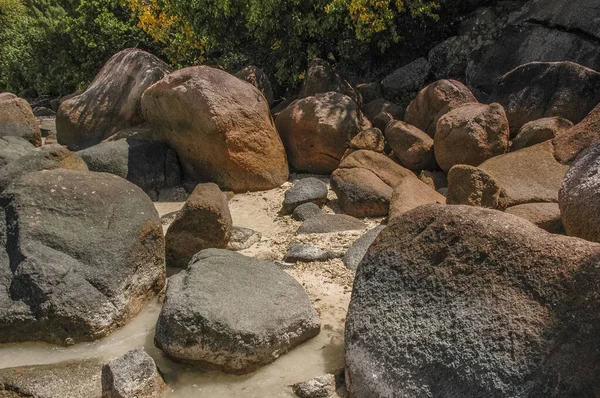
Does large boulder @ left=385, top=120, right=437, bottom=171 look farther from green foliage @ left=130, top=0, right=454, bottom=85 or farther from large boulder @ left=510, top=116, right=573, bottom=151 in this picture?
green foliage @ left=130, top=0, right=454, bottom=85

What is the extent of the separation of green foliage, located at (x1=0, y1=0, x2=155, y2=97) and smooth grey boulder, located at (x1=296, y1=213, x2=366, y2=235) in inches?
338

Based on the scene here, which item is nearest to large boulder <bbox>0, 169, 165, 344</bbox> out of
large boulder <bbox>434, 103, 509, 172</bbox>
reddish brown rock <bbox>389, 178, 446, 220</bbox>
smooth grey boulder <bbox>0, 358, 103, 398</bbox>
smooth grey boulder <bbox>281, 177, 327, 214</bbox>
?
smooth grey boulder <bbox>0, 358, 103, 398</bbox>

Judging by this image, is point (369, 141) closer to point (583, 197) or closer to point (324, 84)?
point (324, 84)

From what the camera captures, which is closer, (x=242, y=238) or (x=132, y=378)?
(x=132, y=378)

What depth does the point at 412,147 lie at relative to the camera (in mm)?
7207

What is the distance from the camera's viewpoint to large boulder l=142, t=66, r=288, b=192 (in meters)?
7.40

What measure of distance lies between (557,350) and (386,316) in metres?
0.90

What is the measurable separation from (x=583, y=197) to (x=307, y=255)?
233 centimetres

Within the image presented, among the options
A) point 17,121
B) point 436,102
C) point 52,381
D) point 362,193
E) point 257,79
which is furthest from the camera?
point 17,121

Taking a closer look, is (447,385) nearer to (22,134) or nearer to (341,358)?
(341,358)

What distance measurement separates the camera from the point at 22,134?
33.9 feet

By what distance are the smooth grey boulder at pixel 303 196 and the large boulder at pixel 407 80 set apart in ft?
11.2

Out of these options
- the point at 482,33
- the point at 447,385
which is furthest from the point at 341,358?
the point at 482,33

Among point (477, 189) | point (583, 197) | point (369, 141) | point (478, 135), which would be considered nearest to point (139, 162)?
point (369, 141)
